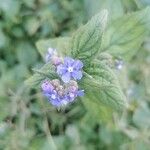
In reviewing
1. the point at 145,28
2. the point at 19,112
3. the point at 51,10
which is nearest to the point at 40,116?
the point at 19,112

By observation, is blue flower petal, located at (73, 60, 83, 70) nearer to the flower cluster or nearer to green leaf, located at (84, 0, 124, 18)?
the flower cluster

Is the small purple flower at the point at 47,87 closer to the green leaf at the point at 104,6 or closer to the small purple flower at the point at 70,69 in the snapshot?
the small purple flower at the point at 70,69

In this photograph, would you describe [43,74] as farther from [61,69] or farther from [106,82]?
[106,82]

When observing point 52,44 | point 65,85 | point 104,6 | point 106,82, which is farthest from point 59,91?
point 104,6

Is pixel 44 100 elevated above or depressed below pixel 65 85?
above

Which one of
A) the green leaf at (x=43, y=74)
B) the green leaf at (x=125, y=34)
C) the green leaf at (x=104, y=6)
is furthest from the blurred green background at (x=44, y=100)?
the green leaf at (x=43, y=74)

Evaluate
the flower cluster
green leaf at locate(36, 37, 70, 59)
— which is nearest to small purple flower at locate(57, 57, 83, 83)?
the flower cluster
